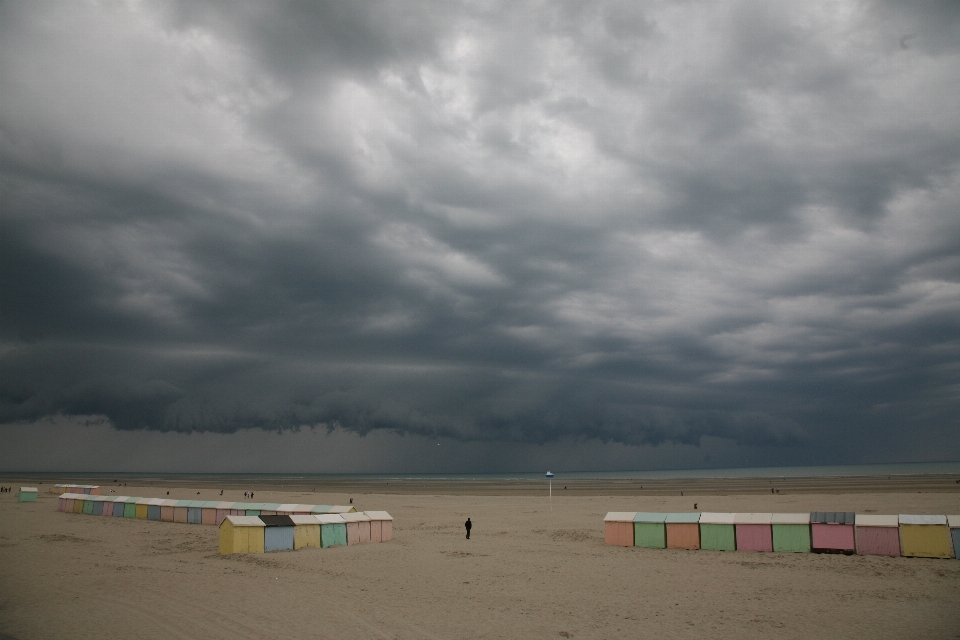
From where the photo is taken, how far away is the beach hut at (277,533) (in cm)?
3297

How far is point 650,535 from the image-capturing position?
34531 mm

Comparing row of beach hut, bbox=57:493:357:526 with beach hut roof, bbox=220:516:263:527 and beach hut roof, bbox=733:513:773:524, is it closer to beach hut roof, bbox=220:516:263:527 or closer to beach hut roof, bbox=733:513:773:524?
beach hut roof, bbox=220:516:263:527

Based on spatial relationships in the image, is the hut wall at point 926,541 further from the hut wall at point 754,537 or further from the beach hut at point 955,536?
the hut wall at point 754,537

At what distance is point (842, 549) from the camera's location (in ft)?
100

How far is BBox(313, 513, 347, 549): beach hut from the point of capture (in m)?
35.5

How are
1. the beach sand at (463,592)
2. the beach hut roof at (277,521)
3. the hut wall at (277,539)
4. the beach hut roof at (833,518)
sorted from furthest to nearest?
the beach hut roof at (277,521) < the hut wall at (277,539) < the beach hut roof at (833,518) < the beach sand at (463,592)

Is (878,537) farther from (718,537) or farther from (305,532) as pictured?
(305,532)

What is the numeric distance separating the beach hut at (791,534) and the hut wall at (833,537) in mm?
Result: 309

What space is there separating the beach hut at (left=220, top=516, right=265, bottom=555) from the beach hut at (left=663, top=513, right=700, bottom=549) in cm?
2133

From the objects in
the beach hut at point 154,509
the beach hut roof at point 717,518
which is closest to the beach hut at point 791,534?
A: the beach hut roof at point 717,518

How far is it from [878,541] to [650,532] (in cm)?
1061

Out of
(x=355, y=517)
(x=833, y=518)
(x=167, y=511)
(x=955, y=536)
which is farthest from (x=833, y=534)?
(x=167, y=511)

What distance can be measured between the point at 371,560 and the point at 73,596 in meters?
12.6

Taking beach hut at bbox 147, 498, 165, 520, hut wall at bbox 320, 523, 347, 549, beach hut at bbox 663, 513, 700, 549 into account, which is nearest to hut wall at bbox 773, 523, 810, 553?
beach hut at bbox 663, 513, 700, 549
